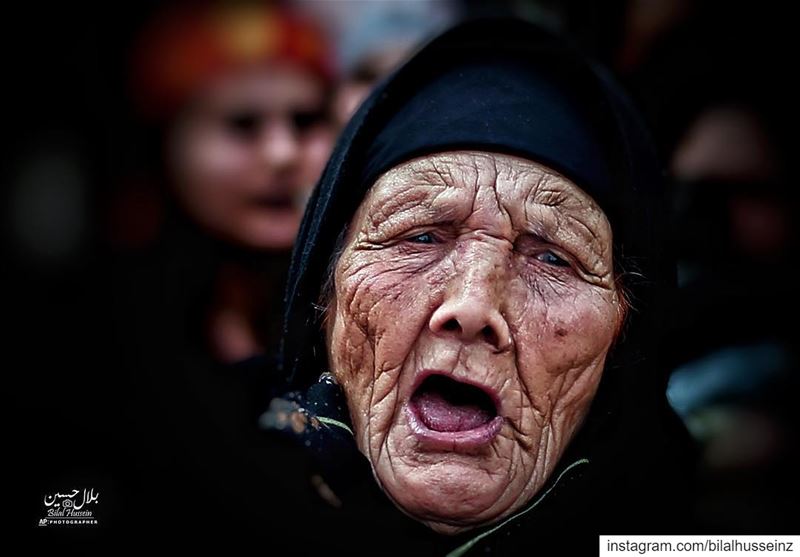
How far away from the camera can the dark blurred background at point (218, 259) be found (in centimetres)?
296

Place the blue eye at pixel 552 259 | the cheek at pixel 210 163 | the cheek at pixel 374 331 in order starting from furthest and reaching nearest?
1. the cheek at pixel 210 163
2. the blue eye at pixel 552 259
3. the cheek at pixel 374 331

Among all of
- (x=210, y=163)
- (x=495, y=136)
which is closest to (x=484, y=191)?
(x=495, y=136)

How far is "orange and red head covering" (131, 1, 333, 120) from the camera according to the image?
4008 mm

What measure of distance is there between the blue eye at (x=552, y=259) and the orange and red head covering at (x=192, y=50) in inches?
86.3

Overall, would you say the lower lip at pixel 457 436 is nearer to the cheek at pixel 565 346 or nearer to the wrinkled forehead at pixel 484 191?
the cheek at pixel 565 346

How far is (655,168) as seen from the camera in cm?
273

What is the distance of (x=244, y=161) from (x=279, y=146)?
174 mm

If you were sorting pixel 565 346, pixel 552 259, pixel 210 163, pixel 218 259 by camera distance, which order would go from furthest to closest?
pixel 218 259 → pixel 210 163 → pixel 552 259 → pixel 565 346

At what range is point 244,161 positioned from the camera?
3986 millimetres

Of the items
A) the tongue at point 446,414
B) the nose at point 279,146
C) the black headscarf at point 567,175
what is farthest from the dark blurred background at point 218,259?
the tongue at point 446,414

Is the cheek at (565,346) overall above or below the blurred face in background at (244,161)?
below

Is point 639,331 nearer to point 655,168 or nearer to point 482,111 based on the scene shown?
point 655,168
